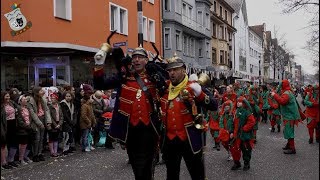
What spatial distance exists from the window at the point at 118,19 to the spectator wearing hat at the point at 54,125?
44.3ft

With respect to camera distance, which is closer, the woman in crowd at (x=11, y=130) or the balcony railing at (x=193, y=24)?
the woman in crowd at (x=11, y=130)

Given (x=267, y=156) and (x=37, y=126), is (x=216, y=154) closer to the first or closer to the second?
(x=267, y=156)

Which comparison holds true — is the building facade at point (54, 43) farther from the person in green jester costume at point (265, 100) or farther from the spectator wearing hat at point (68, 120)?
the person in green jester costume at point (265, 100)

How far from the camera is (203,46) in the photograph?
1709 inches

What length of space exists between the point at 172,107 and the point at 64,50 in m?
14.7

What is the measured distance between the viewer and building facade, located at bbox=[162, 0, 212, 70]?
33.5 metres

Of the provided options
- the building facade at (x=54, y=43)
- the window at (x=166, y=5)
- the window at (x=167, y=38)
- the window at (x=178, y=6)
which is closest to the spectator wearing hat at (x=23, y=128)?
the building facade at (x=54, y=43)

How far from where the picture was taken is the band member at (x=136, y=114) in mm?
5312

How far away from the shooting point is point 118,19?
982 inches

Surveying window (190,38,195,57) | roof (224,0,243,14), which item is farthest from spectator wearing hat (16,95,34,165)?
roof (224,0,243,14)

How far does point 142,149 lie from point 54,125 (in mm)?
6323

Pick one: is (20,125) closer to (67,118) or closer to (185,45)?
(67,118)

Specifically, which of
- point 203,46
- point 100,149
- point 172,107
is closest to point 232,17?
point 203,46

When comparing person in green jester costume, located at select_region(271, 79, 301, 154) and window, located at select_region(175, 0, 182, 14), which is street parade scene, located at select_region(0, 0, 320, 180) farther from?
window, located at select_region(175, 0, 182, 14)
